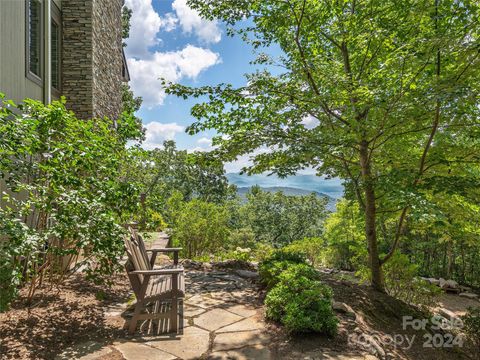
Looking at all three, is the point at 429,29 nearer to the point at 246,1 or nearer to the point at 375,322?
the point at 246,1

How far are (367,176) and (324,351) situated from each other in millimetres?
2745

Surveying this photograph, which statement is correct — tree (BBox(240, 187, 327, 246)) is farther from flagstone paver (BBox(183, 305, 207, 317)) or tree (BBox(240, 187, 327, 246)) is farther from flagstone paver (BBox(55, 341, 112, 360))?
flagstone paver (BBox(55, 341, 112, 360))

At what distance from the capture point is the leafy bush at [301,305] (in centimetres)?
316

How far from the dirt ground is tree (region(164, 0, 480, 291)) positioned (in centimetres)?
104

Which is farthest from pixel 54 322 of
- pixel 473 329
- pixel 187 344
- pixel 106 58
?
pixel 106 58

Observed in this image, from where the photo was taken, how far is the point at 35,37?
5500 mm

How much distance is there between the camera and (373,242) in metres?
5.22

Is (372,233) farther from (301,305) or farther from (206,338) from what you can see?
(206,338)

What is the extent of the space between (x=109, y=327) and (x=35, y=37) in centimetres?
511

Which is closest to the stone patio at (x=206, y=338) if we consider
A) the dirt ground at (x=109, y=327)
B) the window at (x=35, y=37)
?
the dirt ground at (x=109, y=327)

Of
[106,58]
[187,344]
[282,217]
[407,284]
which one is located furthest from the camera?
[282,217]

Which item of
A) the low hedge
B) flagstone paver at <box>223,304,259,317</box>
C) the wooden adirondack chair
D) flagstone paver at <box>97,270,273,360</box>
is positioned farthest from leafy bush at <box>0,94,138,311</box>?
the low hedge

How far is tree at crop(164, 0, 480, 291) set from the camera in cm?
382

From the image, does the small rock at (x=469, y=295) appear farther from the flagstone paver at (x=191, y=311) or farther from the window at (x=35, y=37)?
the window at (x=35, y=37)
